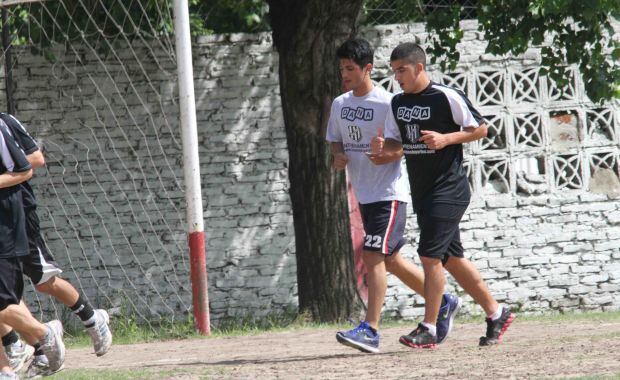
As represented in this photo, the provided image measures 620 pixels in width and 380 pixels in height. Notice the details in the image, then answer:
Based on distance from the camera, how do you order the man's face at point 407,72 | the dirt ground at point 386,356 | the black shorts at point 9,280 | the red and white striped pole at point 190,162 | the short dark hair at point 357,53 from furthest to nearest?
the red and white striped pole at point 190,162
the short dark hair at point 357,53
the man's face at point 407,72
the black shorts at point 9,280
the dirt ground at point 386,356

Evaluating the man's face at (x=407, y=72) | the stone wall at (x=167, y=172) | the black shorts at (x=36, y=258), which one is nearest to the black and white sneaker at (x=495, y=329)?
the man's face at (x=407, y=72)

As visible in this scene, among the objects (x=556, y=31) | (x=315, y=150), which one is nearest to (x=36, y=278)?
(x=315, y=150)

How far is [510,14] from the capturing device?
9.16 metres

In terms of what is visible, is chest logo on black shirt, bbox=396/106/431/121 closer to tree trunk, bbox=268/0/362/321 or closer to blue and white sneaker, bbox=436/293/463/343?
blue and white sneaker, bbox=436/293/463/343

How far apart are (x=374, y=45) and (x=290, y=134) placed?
1557 mm

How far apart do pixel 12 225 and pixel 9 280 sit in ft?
0.96

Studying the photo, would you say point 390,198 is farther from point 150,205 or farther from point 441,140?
point 150,205

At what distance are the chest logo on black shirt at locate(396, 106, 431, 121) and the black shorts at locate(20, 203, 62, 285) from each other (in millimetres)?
2223

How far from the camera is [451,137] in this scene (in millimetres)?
6609

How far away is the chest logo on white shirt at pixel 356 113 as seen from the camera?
707 cm

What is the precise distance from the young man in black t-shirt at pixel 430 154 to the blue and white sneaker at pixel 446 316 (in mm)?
172

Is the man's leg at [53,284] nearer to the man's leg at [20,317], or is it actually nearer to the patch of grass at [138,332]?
the man's leg at [20,317]

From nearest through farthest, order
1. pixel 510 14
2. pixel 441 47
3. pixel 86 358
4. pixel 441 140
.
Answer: pixel 441 140, pixel 86 358, pixel 510 14, pixel 441 47

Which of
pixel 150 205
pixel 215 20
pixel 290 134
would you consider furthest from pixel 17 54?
pixel 215 20
